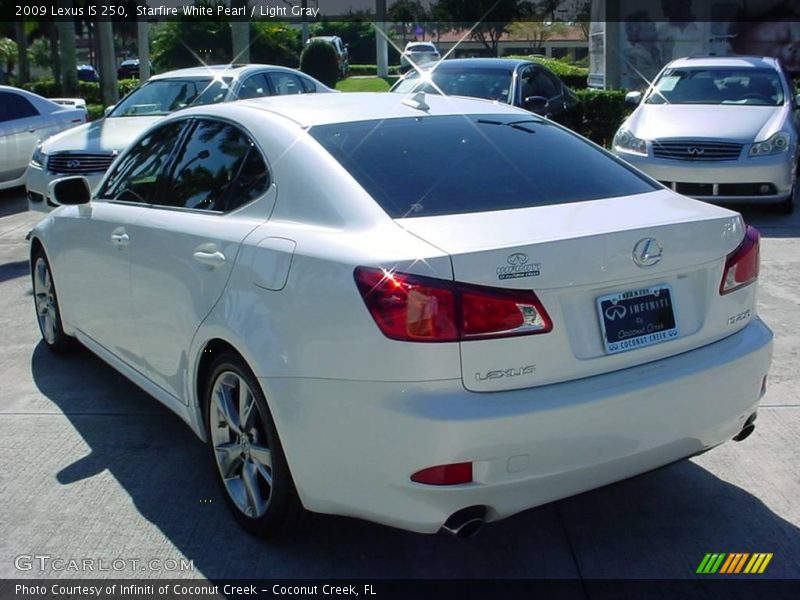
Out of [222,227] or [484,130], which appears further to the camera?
[484,130]

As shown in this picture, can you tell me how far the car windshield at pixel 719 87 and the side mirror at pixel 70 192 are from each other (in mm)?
7982

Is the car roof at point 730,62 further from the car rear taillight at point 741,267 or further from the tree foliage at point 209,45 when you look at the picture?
the tree foliage at point 209,45

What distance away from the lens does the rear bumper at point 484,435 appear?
2953 millimetres

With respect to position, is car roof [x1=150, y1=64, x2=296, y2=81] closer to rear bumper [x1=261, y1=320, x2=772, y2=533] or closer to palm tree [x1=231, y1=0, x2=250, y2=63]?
rear bumper [x1=261, y1=320, x2=772, y2=533]

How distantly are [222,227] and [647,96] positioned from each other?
8877 mm

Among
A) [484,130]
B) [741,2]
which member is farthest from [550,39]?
[484,130]

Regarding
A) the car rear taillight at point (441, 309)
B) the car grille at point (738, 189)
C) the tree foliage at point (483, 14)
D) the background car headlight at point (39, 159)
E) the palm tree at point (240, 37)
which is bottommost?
the car grille at point (738, 189)

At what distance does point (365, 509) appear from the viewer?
3.14 metres

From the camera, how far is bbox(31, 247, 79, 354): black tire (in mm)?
5820

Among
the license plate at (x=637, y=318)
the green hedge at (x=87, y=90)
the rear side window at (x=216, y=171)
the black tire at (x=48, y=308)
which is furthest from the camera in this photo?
the green hedge at (x=87, y=90)

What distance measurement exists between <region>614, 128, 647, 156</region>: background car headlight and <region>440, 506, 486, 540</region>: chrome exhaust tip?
7.70m

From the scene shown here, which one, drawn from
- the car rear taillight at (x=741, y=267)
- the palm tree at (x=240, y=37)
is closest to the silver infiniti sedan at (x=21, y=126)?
the palm tree at (x=240, y=37)

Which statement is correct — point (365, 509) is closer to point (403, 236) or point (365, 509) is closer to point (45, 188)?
point (403, 236)

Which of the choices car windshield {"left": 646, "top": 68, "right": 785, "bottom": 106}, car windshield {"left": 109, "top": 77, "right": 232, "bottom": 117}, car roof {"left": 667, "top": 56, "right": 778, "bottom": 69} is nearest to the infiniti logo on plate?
car windshield {"left": 646, "top": 68, "right": 785, "bottom": 106}
